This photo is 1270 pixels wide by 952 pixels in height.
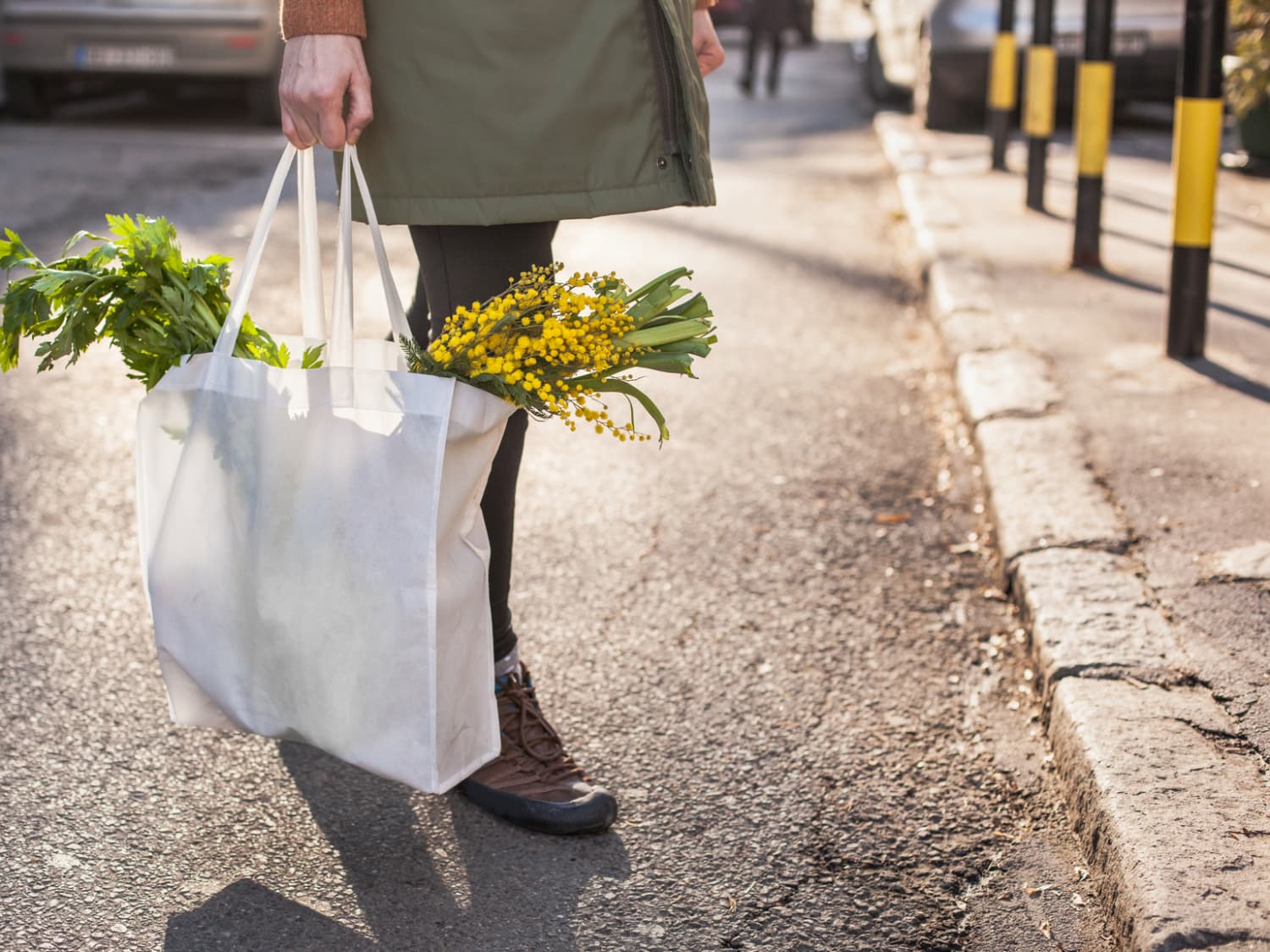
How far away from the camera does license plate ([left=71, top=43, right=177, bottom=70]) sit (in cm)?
921

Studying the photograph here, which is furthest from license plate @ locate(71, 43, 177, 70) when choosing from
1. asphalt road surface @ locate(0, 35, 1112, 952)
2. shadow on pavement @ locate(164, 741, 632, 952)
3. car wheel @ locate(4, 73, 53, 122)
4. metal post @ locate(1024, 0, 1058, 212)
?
shadow on pavement @ locate(164, 741, 632, 952)

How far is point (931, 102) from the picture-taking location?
32.4ft

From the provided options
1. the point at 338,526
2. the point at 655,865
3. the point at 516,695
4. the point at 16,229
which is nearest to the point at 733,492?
the point at 516,695

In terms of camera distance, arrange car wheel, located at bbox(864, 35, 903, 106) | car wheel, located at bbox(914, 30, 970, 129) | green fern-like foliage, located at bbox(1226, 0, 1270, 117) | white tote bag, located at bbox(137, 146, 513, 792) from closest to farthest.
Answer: white tote bag, located at bbox(137, 146, 513, 792) → green fern-like foliage, located at bbox(1226, 0, 1270, 117) → car wheel, located at bbox(914, 30, 970, 129) → car wheel, located at bbox(864, 35, 903, 106)

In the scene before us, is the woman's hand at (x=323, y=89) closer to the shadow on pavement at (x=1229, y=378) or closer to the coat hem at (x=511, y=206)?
the coat hem at (x=511, y=206)

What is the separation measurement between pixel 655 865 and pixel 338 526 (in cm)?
67

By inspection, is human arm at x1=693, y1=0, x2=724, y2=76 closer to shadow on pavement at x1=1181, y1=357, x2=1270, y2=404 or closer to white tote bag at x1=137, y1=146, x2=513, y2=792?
white tote bag at x1=137, y1=146, x2=513, y2=792

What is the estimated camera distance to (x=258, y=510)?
188cm

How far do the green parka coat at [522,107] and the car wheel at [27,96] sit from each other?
917 centimetres

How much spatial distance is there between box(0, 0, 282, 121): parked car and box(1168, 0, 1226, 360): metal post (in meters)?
6.49

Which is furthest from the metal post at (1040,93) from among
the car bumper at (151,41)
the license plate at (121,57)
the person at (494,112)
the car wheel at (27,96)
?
the car wheel at (27,96)

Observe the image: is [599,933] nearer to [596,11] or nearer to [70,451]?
[596,11]

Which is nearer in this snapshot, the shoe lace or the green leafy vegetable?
the green leafy vegetable

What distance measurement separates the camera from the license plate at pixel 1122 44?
9266 mm
